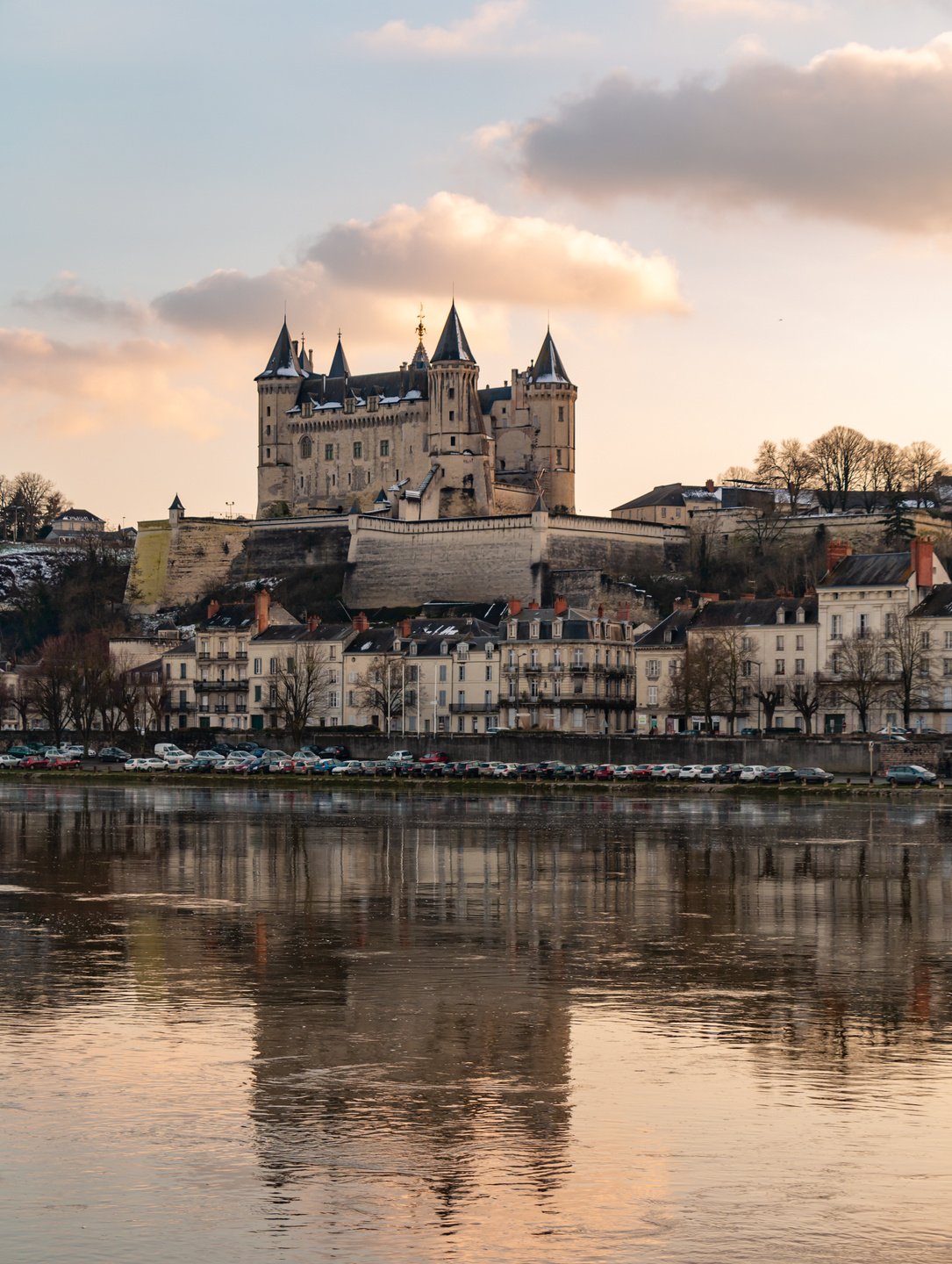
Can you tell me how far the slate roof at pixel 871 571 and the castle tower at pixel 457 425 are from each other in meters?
47.2

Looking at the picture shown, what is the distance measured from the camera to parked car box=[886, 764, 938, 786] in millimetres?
53562

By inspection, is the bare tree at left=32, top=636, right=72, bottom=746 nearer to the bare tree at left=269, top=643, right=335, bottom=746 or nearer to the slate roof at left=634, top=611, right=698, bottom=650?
the bare tree at left=269, top=643, right=335, bottom=746

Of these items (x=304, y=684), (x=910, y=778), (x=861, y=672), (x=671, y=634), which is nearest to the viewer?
(x=910, y=778)

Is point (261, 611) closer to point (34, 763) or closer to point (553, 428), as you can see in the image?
point (34, 763)

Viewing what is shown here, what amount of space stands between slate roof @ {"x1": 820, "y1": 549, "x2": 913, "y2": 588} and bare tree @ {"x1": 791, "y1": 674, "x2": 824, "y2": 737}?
126 inches

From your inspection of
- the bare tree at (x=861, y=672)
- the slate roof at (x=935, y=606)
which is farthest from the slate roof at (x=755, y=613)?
the slate roof at (x=935, y=606)

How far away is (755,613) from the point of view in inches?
2749

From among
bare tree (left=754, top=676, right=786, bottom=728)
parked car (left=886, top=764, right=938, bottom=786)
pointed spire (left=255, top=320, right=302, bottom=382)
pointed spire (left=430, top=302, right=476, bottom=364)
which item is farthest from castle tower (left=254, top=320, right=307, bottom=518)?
parked car (left=886, top=764, right=938, bottom=786)

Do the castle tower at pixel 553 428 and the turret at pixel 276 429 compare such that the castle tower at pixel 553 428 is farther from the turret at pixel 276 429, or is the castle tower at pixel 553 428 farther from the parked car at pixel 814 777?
the parked car at pixel 814 777

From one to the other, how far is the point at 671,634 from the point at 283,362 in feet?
196

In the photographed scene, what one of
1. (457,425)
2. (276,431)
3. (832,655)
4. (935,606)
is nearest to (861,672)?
(832,655)

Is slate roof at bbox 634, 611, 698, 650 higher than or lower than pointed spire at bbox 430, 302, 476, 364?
lower

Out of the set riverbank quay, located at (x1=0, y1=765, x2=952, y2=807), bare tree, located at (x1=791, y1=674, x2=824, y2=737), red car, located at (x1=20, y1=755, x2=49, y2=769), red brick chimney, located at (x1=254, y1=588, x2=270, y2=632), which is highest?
red brick chimney, located at (x1=254, y1=588, x2=270, y2=632)

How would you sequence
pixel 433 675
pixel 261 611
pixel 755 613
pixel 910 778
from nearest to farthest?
pixel 910 778 < pixel 755 613 < pixel 433 675 < pixel 261 611
